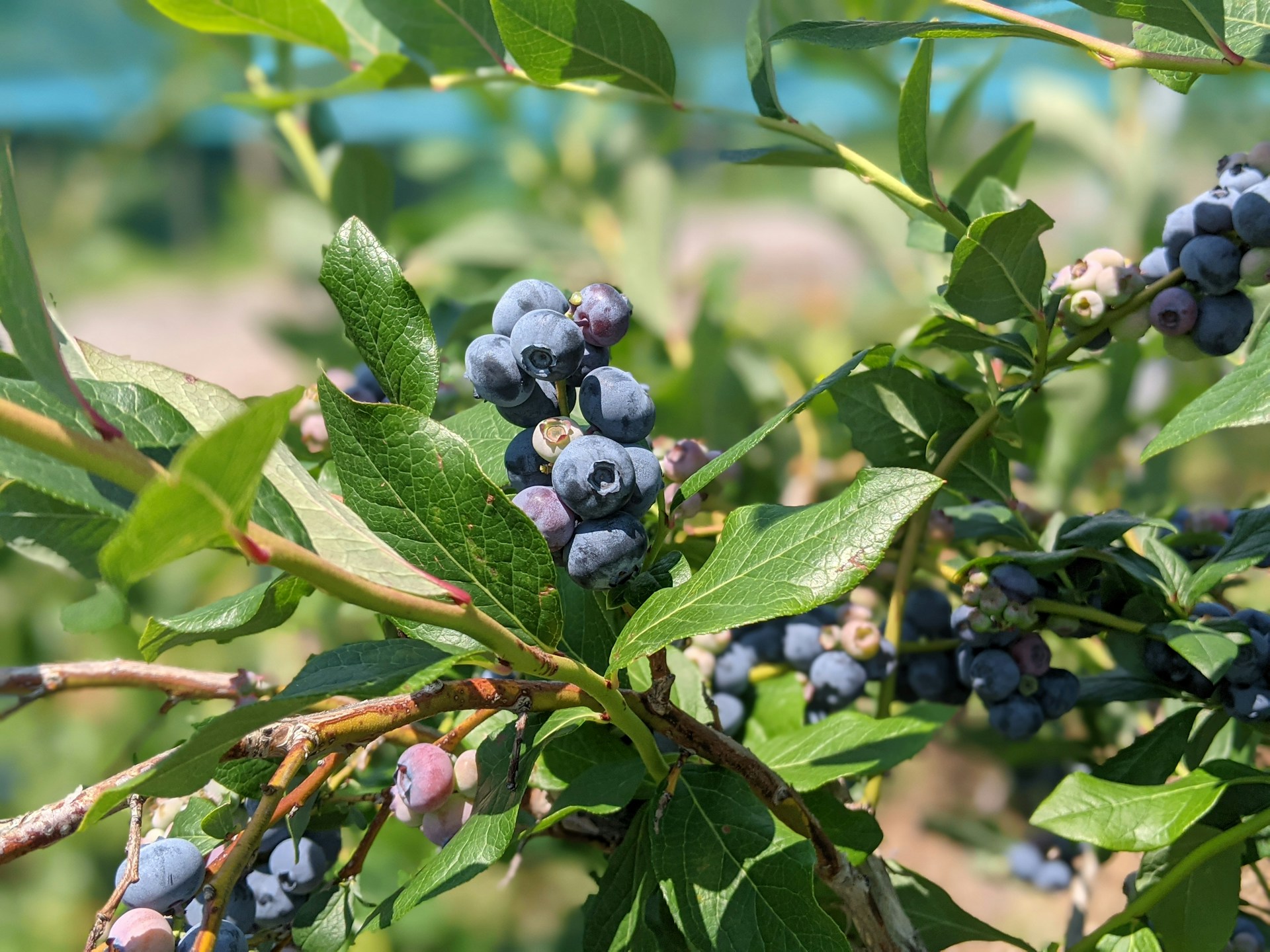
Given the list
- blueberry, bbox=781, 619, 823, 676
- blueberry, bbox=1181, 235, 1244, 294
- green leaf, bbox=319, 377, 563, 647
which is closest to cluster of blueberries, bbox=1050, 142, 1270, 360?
blueberry, bbox=1181, 235, 1244, 294

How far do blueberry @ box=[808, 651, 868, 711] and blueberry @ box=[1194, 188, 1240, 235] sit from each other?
413 millimetres

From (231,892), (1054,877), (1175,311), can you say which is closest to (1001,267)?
(1175,311)

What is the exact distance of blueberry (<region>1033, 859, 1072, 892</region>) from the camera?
122 cm

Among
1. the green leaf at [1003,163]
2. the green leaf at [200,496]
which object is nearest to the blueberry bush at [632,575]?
the green leaf at [200,496]

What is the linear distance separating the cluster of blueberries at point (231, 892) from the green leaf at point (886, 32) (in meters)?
0.57

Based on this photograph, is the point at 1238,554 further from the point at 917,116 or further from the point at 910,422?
the point at 917,116

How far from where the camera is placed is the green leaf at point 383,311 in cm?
56

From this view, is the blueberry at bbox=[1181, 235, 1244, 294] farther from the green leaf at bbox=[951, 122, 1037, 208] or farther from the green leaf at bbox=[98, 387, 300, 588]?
the green leaf at bbox=[98, 387, 300, 588]

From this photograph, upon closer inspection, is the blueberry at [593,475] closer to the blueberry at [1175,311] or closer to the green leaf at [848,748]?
the green leaf at [848,748]

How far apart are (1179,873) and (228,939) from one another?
0.58 m

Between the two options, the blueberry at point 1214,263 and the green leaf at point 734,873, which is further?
the blueberry at point 1214,263

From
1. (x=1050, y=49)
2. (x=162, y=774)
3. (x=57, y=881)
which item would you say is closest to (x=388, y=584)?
(x=162, y=774)

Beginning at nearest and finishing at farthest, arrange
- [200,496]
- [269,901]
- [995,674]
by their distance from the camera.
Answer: [200,496] < [269,901] < [995,674]

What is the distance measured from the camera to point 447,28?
908mm
